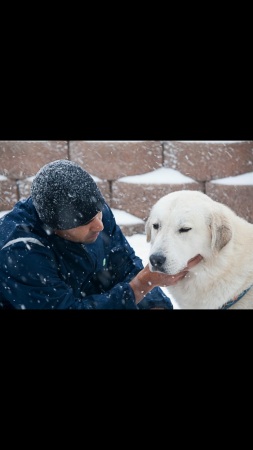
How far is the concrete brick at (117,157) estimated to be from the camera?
16.1ft

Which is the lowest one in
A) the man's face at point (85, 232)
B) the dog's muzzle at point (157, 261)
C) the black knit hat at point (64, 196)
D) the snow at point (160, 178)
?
the snow at point (160, 178)

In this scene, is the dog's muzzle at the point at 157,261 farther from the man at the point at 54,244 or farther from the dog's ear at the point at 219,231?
the dog's ear at the point at 219,231

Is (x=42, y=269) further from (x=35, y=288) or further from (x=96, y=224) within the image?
(x=96, y=224)

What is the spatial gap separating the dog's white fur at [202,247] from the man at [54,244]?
0.53 feet

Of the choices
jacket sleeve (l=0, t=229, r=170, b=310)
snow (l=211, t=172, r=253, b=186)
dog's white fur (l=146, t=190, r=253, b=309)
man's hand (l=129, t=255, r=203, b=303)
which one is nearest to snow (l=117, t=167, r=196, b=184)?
snow (l=211, t=172, r=253, b=186)

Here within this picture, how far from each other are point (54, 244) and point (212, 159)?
9.54ft

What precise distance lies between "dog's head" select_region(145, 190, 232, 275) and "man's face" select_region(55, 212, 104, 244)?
0.89ft

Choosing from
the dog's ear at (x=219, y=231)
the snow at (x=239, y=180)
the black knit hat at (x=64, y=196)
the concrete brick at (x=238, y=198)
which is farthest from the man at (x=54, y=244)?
the snow at (x=239, y=180)

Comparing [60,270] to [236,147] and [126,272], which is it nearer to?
[126,272]

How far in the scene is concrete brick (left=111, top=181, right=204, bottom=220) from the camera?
4.74m

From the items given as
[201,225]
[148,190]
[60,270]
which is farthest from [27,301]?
[148,190]

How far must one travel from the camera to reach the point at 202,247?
2.39 meters

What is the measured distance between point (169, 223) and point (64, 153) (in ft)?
9.56

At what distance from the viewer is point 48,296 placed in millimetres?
2035
